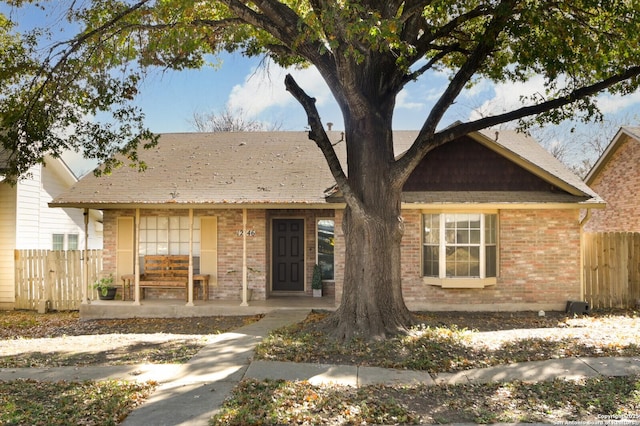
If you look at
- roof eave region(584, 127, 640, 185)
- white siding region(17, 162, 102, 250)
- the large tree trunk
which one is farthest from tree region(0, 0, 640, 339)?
roof eave region(584, 127, 640, 185)

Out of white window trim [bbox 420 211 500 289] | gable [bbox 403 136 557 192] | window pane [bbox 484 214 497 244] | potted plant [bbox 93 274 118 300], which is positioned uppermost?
gable [bbox 403 136 557 192]

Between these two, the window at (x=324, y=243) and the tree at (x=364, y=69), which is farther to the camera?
the window at (x=324, y=243)

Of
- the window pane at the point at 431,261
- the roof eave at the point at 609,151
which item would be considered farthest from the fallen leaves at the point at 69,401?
the roof eave at the point at 609,151

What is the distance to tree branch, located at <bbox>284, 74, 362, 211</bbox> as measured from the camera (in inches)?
370

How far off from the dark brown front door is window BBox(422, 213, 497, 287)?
3.96m

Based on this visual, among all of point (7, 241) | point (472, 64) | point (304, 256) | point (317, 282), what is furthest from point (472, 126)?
point (7, 241)

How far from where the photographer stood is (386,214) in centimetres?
963

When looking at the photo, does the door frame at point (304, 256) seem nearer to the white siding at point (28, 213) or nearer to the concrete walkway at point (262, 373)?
the concrete walkway at point (262, 373)

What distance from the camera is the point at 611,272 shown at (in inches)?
570

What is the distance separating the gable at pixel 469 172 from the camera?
14016mm

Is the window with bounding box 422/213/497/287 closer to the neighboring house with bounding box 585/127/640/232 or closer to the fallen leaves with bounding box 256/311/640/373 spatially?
the fallen leaves with bounding box 256/311/640/373

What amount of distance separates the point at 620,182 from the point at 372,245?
14.4m

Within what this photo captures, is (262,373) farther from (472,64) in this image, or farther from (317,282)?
(317,282)

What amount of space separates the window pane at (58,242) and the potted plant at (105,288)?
18.3 feet
